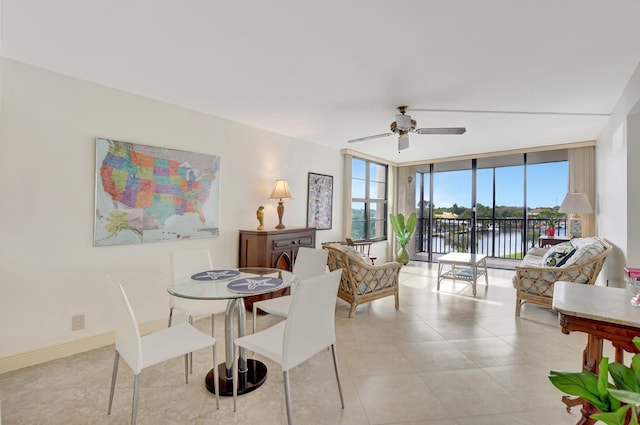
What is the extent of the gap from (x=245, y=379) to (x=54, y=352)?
1690mm

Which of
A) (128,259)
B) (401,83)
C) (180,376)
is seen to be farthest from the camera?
(128,259)

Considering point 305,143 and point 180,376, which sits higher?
point 305,143

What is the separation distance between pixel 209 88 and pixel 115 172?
1.18 metres

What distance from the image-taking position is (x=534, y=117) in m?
3.73

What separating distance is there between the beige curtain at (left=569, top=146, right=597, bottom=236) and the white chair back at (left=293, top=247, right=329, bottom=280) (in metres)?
4.82

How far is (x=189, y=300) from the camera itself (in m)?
2.67

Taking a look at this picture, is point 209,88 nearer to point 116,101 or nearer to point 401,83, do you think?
point 116,101

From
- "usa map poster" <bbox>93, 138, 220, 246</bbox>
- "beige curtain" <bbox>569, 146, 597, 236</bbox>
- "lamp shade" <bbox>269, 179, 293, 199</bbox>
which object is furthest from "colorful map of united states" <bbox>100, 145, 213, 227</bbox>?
"beige curtain" <bbox>569, 146, 597, 236</bbox>

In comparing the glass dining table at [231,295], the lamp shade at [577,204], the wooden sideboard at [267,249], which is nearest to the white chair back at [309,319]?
the glass dining table at [231,295]

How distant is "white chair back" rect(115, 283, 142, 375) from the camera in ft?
5.26

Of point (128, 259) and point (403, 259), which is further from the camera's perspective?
point (403, 259)

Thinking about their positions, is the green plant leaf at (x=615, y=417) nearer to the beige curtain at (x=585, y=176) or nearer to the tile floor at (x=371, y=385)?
the tile floor at (x=371, y=385)

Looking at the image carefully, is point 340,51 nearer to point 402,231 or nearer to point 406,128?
point 406,128

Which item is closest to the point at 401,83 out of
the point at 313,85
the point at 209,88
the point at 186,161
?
the point at 313,85
